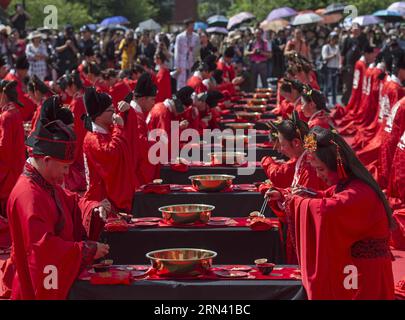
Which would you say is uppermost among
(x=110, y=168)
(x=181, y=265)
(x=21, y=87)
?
(x=21, y=87)

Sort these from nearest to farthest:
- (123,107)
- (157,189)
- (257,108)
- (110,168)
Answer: (110,168) < (157,189) < (123,107) < (257,108)

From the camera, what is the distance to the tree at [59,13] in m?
37.1

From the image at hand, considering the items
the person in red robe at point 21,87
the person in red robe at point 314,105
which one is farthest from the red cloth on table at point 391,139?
the person in red robe at point 21,87

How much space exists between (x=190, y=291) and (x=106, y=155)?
2.68 meters

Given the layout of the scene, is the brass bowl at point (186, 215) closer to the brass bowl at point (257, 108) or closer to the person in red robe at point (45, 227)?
the person in red robe at point (45, 227)

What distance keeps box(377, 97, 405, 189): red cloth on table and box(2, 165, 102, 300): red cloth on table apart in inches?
195

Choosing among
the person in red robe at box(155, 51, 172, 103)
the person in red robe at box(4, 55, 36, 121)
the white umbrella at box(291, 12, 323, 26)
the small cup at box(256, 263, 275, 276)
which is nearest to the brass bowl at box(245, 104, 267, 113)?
the person in red robe at box(155, 51, 172, 103)

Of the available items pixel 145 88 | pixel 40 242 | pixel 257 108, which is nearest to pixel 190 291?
pixel 40 242

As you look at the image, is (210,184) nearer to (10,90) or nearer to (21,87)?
(10,90)

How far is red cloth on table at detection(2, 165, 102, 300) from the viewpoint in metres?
4.98

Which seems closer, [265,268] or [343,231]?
[343,231]

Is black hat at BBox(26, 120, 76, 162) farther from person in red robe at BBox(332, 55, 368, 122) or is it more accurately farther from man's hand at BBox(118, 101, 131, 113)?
person in red robe at BBox(332, 55, 368, 122)

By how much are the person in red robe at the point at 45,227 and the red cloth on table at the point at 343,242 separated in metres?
1.08

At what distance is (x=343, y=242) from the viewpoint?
5.17m
